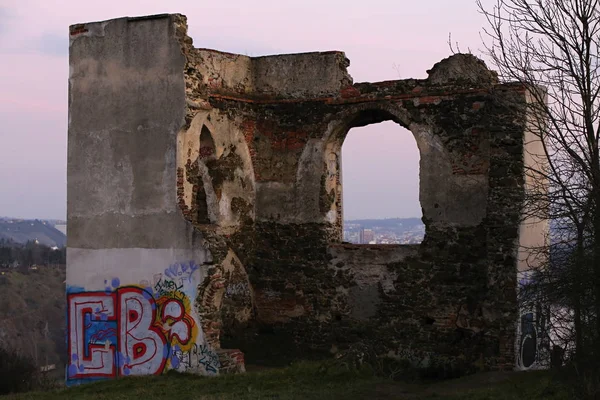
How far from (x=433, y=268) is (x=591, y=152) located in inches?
147

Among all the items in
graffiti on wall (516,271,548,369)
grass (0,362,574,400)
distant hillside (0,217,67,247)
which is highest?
distant hillside (0,217,67,247)

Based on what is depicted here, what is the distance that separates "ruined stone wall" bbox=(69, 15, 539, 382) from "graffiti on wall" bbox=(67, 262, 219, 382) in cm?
27

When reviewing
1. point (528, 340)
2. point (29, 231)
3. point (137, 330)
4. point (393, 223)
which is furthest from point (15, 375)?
point (29, 231)

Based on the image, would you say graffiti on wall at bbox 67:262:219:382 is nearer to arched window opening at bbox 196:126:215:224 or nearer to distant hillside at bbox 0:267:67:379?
arched window opening at bbox 196:126:215:224

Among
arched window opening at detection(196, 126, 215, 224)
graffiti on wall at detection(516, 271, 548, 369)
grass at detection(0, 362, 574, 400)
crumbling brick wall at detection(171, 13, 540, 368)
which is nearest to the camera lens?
grass at detection(0, 362, 574, 400)

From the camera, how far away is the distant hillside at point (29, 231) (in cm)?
13312

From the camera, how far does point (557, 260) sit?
11164 mm

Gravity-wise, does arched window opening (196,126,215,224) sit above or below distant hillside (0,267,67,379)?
above

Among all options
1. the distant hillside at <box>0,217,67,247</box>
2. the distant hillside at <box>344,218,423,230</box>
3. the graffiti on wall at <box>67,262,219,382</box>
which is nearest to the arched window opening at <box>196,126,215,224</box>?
the graffiti on wall at <box>67,262,219,382</box>

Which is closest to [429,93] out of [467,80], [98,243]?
[467,80]

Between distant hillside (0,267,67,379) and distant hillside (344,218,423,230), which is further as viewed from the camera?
distant hillside (344,218,423,230)

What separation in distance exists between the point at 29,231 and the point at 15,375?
127 metres

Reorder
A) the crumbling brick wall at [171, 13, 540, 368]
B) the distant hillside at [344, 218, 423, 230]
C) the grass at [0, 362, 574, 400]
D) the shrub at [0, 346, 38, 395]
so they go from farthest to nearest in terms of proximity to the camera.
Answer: the distant hillside at [344, 218, 423, 230], the shrub at [0, 346, 38, 395], the crumbling brick wall at [171, 13, 540, 368], the grass at [0, 362, 574, 400]

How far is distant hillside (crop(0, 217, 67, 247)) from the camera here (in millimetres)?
133125
